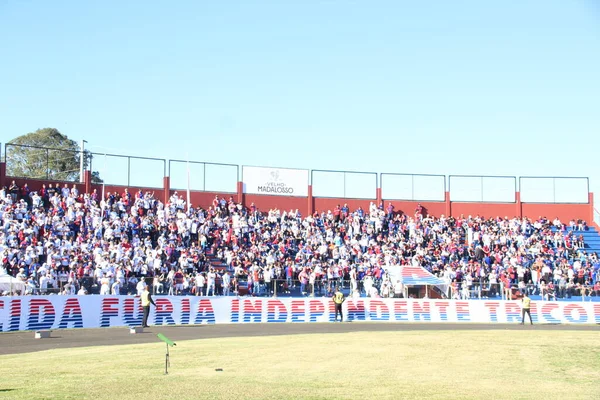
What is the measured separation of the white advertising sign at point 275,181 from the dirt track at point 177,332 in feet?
65.1

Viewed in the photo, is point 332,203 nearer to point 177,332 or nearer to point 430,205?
point 430,205

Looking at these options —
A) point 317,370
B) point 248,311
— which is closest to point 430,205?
point 248,311

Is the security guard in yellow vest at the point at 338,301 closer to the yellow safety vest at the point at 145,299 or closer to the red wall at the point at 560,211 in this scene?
the yellow safety vest at the point at 145,299

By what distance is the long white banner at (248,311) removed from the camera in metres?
29.8

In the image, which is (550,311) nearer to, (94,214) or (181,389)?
(94,214)

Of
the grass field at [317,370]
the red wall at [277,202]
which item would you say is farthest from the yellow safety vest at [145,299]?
the red wall at [277,202]

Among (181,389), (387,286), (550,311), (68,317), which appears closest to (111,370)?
(181,389)

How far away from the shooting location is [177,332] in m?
28.8

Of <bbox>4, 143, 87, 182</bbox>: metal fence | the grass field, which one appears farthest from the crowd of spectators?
<bbox>4, 143, 87, 182</bbox>: metal fence

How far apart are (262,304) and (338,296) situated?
3.89 metres

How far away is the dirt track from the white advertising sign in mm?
19854

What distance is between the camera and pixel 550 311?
39375 millimetres

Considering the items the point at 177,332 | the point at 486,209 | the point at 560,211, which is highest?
the point at 486,209

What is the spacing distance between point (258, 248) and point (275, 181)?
10.8 meters
